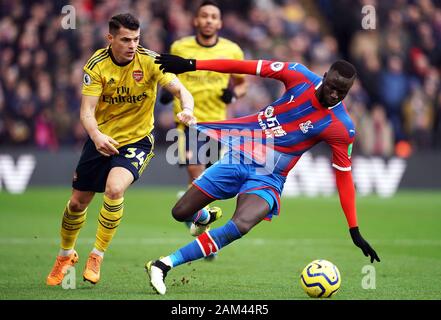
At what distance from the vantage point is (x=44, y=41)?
70.3 feet

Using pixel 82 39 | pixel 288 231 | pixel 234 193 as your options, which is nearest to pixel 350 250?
pixel 288 231

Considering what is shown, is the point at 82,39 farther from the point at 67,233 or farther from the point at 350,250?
the point at 67,233

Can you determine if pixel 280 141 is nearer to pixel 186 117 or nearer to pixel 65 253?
pixel 186 117

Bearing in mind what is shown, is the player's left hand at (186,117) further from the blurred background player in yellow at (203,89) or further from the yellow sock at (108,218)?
the blurred background player in yellow at (203,89)

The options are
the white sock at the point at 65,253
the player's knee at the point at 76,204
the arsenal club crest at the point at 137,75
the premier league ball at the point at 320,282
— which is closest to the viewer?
the premier league ball at the point at 320,282

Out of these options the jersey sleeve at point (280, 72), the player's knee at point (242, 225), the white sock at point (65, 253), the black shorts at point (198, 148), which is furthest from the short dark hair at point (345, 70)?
the black shorts at point (198, 148)

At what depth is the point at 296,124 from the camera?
27.8ft

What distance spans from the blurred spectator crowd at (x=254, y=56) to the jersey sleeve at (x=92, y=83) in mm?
11555

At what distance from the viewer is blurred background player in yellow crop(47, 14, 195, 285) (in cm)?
855

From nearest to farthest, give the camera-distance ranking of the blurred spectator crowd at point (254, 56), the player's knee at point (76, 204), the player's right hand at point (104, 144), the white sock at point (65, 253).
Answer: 1. the player's right hand at point (104, 144)
2. the player's knee at point (76, 204)
3. the white sock at point (65, 253)
4. the blurred spectator crowd at point (254, 56)

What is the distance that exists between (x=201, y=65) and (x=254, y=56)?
Answer: 1360cm

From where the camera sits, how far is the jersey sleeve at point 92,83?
8.60 m

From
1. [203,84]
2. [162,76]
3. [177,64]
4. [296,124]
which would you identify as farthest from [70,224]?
[203,84]

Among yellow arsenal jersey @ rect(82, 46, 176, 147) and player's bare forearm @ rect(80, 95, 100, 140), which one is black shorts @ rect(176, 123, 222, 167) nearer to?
yellow arsenal jersey @ rect(82, 46, 176, 147)
